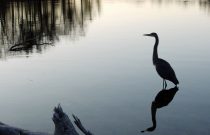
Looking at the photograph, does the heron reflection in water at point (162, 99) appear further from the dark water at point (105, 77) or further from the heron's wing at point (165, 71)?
the heron's wing at point (165, 71)

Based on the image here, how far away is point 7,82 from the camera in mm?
19453

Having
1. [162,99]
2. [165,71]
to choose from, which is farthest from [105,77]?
[162,99]

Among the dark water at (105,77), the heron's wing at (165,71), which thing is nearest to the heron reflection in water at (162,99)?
the dark water at (105,77)

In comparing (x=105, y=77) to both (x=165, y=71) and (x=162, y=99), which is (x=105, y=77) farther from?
(x=162, y=99)

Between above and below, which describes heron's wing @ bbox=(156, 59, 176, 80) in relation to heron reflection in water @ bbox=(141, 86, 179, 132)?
above

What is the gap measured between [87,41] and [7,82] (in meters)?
12.4

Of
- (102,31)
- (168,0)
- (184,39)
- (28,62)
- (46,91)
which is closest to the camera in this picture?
(46,91)

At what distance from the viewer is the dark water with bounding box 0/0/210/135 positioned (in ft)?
45.2

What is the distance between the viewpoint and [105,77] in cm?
1962

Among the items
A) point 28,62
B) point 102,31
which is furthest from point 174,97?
point 102,31

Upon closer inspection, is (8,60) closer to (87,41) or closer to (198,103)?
(87,41)

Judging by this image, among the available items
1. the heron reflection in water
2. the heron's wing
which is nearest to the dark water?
the heron reflection in water

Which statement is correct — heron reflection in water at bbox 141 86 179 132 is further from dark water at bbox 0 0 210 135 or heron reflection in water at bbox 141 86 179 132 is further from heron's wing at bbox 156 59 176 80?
heron's wing at bbox 156 59 176 80

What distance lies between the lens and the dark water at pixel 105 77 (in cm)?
1378
